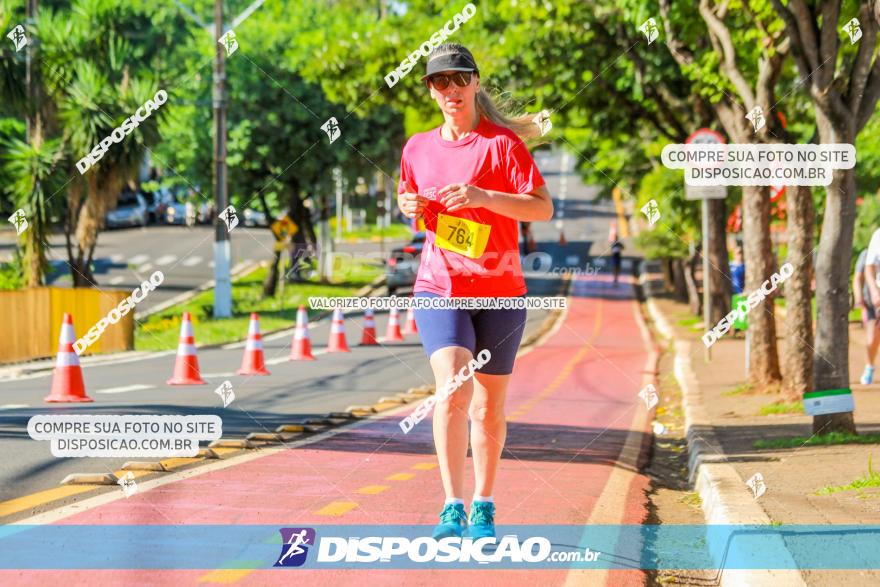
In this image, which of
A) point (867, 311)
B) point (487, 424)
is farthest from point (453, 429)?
point (867, 311)

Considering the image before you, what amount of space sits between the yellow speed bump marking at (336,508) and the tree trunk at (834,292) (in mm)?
4850

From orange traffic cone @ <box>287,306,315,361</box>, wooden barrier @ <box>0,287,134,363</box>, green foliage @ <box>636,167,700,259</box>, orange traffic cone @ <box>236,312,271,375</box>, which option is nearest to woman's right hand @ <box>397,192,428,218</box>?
orange traffic cone @ <box>236,312,271,375</box>

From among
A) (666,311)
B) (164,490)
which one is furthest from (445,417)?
(666,311)

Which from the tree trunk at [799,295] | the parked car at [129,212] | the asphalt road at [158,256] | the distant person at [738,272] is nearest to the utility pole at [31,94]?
the asphalt road at [158,256]

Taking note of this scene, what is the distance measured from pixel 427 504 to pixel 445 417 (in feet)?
5.09

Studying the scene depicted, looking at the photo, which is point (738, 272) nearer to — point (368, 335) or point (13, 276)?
point (368, 335)

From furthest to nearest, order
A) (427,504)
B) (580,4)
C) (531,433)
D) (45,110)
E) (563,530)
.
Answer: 1. (45,110)
2. (580,4)
3. (531,433)
4. (427,504)
5. (563,530)

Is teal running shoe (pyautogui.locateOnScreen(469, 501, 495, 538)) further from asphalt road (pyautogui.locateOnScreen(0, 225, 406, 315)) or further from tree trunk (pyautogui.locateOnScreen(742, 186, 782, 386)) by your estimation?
asphalt road (pyautogui.locateOnScreen(0, 225, 406, 315))

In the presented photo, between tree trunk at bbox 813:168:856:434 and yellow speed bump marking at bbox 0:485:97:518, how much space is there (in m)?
5.68

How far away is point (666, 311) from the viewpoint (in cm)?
3988

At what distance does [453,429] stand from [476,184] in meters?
1.02

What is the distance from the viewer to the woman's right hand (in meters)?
6.26

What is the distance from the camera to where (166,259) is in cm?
5297

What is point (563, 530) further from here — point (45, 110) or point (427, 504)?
point (45, 110)
